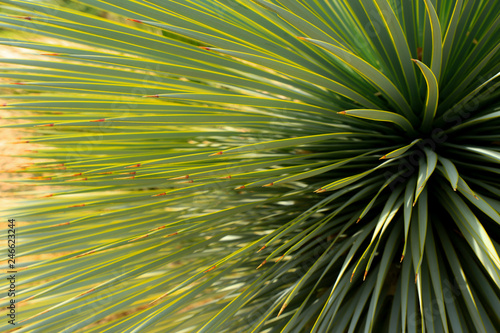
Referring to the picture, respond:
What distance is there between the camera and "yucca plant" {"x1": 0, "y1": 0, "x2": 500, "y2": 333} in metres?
0.76

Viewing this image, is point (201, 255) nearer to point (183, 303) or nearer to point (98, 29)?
point (183, 303)

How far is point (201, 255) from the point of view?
43.8 inches

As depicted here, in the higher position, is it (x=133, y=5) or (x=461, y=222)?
(x=133, y=5)

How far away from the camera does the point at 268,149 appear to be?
2.69 feet

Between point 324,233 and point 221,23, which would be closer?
point 221,23

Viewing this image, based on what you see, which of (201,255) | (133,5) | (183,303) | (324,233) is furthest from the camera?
(201,255)

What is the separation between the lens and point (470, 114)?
894 mm

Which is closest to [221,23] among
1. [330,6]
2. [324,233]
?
[330,6]

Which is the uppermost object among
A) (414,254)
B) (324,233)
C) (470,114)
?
(470,114)

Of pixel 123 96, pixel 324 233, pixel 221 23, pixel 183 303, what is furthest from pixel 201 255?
pixel 221 23

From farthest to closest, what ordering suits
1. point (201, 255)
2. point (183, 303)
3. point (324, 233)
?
point (201, 255) → point (324, 233) → point (183, 303)

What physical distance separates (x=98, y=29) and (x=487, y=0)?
0.84 m

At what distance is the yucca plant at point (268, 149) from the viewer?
2.48ft

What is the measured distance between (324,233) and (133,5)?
2.26ft
